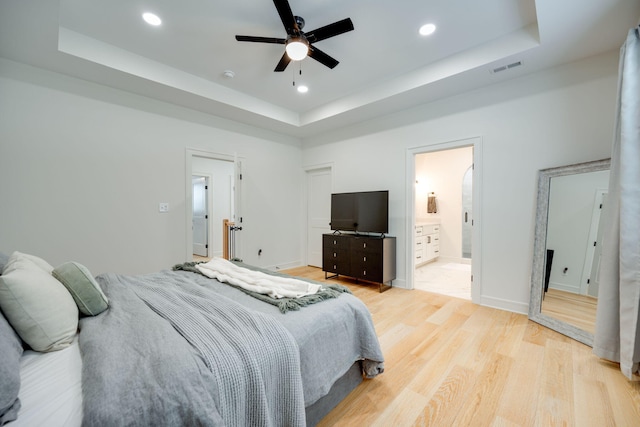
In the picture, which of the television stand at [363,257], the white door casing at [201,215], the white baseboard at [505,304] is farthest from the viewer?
the white door casing at [201,215]

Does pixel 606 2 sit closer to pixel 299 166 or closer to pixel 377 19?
pixel 377 19

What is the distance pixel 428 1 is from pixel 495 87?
1.56 meters

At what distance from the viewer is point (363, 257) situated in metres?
4.04

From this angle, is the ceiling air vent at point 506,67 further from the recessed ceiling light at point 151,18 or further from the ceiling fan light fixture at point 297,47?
the recessed ceiling light at point 151,18

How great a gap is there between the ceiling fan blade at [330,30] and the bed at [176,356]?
6.88ft

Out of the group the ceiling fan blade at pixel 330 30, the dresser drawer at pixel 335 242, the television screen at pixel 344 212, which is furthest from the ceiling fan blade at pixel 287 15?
the dresser drawer at pixel 335 242

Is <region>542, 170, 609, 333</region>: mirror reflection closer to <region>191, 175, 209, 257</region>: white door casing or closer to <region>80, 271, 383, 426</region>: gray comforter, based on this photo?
<region>80, 271, 383, 426</region>: gray comforter

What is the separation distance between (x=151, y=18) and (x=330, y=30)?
1.67 metres

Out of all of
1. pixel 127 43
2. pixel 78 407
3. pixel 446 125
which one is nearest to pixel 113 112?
pixel 127 43

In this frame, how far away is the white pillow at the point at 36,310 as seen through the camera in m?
1.09

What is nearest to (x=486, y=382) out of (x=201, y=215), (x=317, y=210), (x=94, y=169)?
(x=317, y=210)

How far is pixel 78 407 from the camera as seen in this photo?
0.85m

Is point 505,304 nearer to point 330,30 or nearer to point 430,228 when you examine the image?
point 430,228

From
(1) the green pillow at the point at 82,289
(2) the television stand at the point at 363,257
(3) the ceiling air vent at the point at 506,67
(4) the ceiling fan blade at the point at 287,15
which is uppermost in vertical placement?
(3) the ceiling air vent at the point at 506,67
